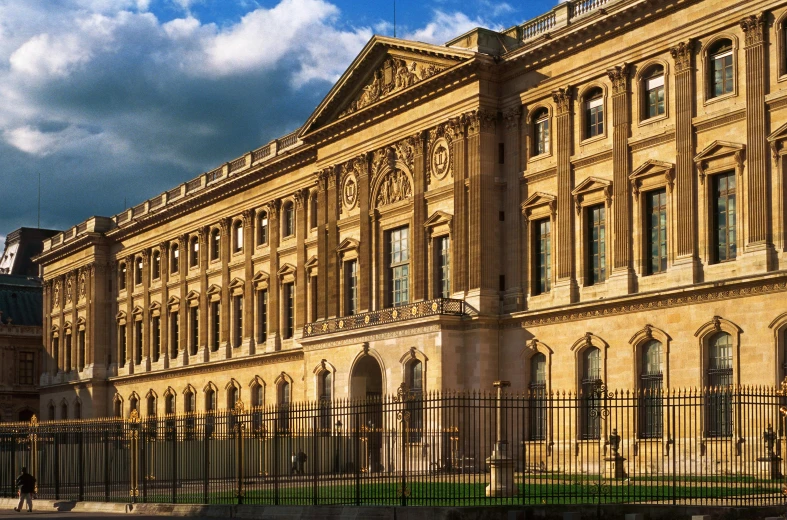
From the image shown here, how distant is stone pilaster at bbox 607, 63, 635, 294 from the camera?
4253cm

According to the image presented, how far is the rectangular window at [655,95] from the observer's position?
138 ft

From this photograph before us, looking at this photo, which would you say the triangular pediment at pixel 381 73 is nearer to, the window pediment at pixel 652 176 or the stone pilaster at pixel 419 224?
the stone pilaster at pixel 419 224

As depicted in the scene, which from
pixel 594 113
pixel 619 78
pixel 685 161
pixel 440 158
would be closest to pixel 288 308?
pixel 440 158

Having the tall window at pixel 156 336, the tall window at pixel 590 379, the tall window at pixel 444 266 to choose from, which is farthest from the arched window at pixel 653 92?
the tall window at pixel 156 336

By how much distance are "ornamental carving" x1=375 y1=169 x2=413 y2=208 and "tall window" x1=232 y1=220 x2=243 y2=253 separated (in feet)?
57.7

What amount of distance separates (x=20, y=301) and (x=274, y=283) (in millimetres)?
47103

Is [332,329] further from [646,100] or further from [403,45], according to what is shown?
[646,100]

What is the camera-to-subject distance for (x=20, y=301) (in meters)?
105

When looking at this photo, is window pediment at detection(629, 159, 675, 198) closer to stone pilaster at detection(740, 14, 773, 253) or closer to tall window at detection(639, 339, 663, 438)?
stone pilaster at detection(740, 14, 773, 253)

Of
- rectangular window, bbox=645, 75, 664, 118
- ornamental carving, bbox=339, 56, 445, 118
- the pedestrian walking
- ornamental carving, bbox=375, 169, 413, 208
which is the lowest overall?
the pedestrian walking

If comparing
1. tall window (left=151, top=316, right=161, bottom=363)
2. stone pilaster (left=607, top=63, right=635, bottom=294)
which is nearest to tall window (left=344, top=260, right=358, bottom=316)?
stone pilaster (left=607, top=63, right=635, bottom=294)

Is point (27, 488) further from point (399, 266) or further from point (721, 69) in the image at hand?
point (721, 69)

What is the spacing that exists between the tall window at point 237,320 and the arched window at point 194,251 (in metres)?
5.92

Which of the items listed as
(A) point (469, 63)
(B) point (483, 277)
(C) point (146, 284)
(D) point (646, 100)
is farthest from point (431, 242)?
(C) point (146, 284)
